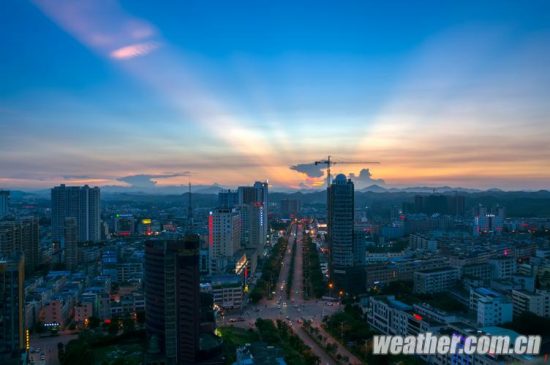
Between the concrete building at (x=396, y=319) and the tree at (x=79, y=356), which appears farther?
the concrete building at (x=396, y=319)

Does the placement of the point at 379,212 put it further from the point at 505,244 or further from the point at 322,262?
the point at 322,262

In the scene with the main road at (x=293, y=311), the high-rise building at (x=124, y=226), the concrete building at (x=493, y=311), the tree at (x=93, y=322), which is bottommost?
the main road at (x=293, y=311)

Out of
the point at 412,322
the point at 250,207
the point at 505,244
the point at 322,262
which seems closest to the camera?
the point at 412,322

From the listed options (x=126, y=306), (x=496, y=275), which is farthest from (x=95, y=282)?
(x=496, y=275)

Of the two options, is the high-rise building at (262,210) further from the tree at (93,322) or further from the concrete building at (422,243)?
the tree at (93,322)

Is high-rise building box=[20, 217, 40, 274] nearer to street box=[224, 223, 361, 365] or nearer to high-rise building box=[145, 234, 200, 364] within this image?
street box=[224, 223, 361, 365]

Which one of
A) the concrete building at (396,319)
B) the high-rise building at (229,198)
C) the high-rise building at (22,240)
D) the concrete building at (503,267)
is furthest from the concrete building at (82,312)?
the high-rise building at (229,198)

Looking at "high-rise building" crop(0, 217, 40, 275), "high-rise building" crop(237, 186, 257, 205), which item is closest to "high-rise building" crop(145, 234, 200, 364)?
"high-rise building" crop(0, 217, 40, 275)
